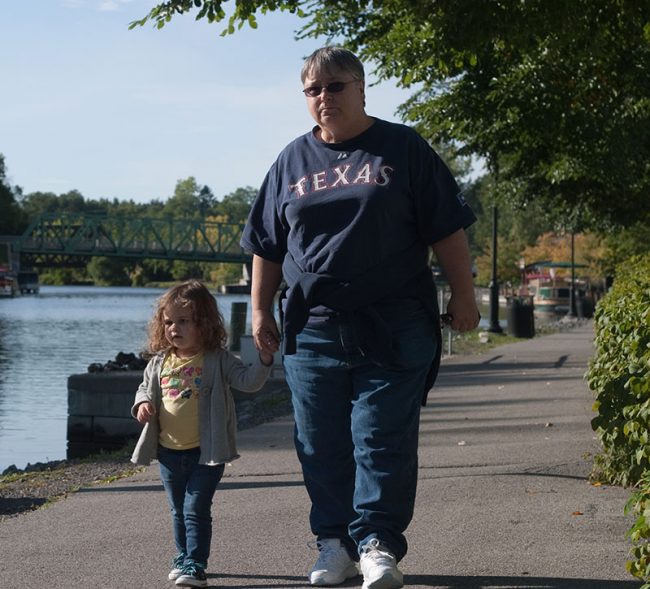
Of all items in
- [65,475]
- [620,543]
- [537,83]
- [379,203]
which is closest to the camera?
[379,203]

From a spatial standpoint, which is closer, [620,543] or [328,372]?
[328,372]

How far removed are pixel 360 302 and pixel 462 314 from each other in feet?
1.42

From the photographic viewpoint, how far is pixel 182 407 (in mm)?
5238

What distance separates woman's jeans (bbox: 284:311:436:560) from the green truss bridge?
92.3 meters

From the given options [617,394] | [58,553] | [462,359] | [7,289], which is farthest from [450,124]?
[7,289]

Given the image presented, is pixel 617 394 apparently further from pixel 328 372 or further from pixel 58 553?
pixel 58 553

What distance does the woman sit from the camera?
4.83m

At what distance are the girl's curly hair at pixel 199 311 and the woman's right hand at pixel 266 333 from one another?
17cm

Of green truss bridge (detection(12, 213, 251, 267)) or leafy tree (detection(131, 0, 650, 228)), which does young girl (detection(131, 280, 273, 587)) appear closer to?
leafy tree (detection(131, 0, 650, 228))

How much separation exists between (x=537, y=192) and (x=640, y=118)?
5.52m

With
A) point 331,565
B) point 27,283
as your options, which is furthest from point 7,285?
point 331,565

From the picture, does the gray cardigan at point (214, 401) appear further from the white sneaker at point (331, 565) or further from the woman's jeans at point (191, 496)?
the white sneaker at point (331, 565)

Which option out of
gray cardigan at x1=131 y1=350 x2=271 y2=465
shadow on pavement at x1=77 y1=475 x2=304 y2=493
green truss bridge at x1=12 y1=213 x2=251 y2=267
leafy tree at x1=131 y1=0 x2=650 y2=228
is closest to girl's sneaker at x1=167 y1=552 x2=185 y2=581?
gray cardigan at x1=131 y1=350 x2=271 y2=465

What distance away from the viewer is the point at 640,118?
54.4ft
